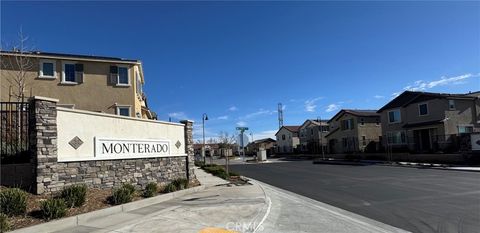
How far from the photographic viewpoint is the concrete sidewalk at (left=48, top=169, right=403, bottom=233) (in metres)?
8.97

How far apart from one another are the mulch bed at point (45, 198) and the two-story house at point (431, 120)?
105 ft

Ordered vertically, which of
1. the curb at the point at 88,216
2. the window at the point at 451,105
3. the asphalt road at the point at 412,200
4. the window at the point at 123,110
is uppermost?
the window at the point at 451,105

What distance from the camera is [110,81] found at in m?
26.2

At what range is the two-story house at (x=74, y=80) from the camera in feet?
78.7

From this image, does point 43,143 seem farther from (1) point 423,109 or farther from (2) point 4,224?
(1) point 423,109

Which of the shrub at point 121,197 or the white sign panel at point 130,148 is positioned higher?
the white sign panel at point 130,148

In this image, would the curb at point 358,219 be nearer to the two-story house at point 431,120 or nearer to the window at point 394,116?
the two-story house at point 431,120

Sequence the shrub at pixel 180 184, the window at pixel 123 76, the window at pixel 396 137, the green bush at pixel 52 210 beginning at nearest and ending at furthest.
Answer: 1. the green bush at pixel 52 210
2. the shrub at pixel 180 184
3. the window at pixel 123 76
4. the window at pixel 396 137

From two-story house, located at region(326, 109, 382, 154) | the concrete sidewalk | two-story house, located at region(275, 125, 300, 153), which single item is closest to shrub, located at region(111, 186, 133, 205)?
the concrete sidewalk

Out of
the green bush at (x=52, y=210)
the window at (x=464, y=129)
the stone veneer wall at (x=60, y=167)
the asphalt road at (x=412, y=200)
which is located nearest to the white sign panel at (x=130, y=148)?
the stone veneer wall at (x=60, y=167)

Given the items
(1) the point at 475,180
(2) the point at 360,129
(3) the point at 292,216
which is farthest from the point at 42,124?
(2) the point at 360,129

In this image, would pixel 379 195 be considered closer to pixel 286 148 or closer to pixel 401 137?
pixel 401 137

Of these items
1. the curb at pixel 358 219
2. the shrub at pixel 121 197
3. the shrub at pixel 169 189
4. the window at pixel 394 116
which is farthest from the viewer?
the window at pixel 394 116

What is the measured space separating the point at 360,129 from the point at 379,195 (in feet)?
133
